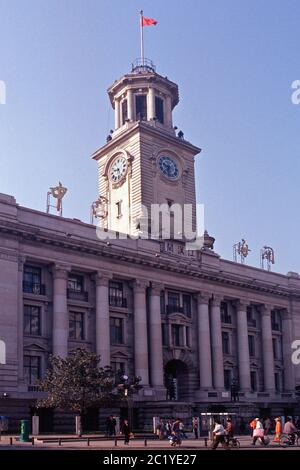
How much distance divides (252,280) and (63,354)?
95.8 feet

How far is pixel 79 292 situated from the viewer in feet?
216

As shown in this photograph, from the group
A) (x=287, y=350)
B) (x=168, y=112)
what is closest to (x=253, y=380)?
(x=287, y=350)

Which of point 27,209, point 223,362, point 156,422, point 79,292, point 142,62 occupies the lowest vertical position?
point 156,422

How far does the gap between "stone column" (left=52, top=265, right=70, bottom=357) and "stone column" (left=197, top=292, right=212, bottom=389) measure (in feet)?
57.9

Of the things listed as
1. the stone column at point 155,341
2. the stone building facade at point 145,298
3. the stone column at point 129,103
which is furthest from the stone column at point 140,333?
the stone column at point 129,103

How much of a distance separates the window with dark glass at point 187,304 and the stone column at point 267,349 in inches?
482

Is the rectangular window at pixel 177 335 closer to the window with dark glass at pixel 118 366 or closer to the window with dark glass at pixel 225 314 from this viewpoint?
the window with dark glass at pixel 118 366

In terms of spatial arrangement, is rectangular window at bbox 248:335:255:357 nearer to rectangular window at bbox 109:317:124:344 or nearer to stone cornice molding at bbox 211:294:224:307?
stone cornice molding at bbox 211:294:224:307

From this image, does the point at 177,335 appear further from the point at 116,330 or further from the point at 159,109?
the point at 159,109

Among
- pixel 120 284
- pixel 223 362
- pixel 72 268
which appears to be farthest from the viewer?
pixel 223 362

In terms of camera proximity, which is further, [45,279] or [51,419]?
[45,279]

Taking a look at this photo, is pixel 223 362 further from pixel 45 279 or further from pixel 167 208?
pixel 45 279

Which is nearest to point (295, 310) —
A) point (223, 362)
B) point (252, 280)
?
point (252, 280)

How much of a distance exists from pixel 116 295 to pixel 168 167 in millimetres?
21647
